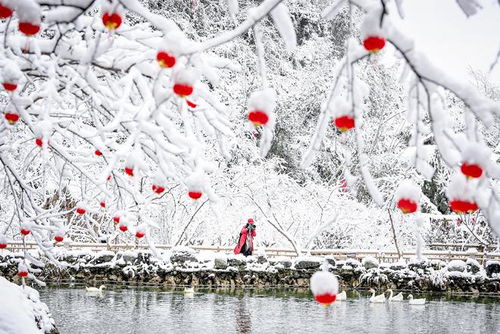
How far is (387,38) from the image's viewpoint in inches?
62.7

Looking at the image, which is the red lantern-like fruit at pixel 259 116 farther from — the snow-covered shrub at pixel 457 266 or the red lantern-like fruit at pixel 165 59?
the snow-covered shrub at pixel 457 266

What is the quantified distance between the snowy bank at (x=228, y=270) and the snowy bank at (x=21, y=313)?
8.23 m

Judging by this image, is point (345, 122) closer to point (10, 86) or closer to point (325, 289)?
point (325, 289)

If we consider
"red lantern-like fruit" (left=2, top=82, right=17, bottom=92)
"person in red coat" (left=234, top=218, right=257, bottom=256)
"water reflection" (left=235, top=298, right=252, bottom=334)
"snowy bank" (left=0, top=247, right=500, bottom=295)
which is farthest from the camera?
"person in red coat" (left=234, top=218, right=257, bottom=256)

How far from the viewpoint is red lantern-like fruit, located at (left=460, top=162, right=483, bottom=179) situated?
1.48 meters

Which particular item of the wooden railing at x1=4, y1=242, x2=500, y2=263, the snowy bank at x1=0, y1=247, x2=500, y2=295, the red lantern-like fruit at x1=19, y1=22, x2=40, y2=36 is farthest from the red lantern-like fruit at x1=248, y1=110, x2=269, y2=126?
the wooden railing at x1=4, y1=242, x2=500, y2=263

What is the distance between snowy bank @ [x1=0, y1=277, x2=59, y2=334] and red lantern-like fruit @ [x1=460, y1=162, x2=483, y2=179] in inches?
132

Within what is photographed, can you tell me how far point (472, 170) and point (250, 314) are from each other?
857 cm

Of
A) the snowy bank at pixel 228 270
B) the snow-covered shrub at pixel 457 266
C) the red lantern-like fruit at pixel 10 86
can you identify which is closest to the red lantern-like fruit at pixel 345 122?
the red lantern-like fruit at pixel 10 86

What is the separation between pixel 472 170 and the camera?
1488 millimetres

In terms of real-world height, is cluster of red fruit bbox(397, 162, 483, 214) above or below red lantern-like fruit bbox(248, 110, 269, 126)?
below

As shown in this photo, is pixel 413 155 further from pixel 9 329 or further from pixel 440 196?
pixel 440 196

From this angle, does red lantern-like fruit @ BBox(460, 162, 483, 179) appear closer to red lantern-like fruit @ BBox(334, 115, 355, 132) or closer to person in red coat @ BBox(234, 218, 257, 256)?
red lantern-like fruit @ BBox(334, 115, 355, 132)

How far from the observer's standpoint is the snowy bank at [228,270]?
13.6m
